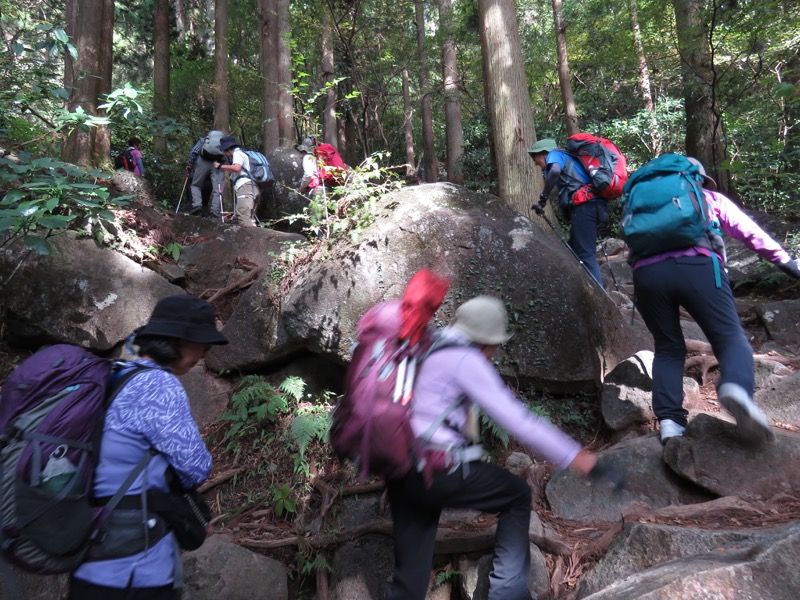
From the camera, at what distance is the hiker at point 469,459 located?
2285mm

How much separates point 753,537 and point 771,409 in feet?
6.31

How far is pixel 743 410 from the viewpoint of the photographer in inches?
122

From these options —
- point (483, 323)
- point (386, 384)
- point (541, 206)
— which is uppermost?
point (541, 206)

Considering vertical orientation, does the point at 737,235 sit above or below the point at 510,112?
below

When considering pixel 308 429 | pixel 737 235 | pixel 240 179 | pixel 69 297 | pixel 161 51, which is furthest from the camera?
pixel 161 51

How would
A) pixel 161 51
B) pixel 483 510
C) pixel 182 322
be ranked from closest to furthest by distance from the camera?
1. pixel 182 322
2. pixel 483 510
3. pixel 161 51

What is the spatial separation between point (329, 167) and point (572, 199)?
2866mm

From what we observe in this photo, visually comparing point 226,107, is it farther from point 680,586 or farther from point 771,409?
point 680,586

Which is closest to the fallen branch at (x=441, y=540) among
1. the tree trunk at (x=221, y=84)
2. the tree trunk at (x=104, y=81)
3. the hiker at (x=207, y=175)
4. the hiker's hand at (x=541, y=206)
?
the hiker's hand at (x=541, y=206)

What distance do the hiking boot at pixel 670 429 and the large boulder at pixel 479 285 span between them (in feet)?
4.01

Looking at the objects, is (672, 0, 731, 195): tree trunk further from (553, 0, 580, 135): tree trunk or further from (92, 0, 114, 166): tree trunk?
(92, 0, 114, 166): tree trunk

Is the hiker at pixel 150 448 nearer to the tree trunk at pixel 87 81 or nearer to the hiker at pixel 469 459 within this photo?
the hiker at pixel 469 459

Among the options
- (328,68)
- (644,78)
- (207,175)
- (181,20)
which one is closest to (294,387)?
(207,175)

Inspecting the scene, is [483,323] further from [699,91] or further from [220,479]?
[699,91]
